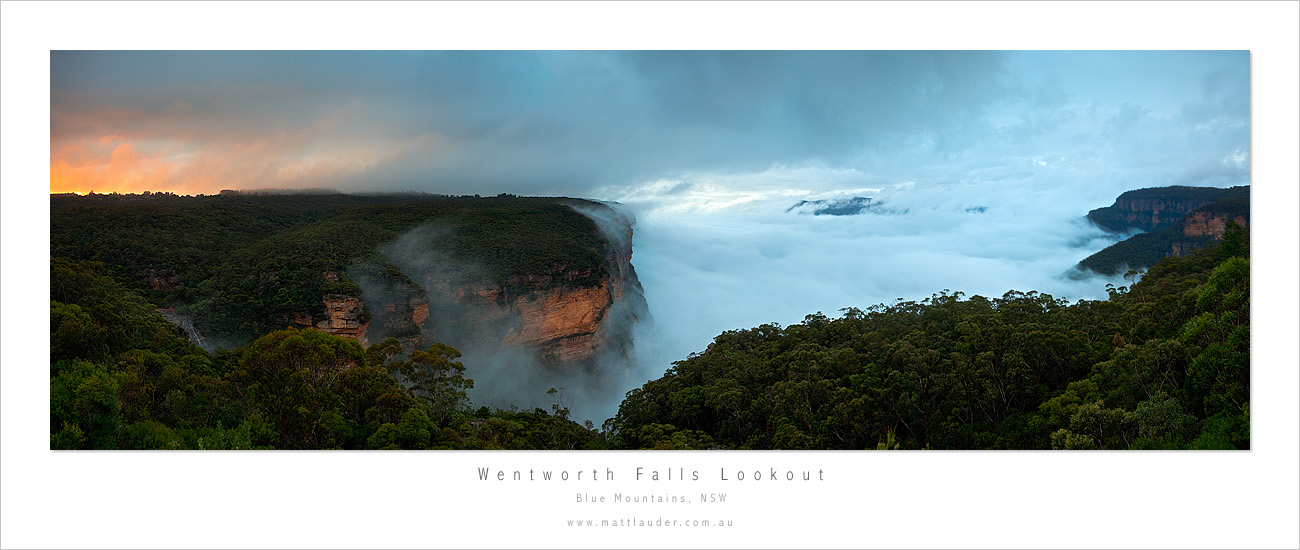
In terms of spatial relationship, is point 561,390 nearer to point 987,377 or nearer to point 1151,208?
point 987,377

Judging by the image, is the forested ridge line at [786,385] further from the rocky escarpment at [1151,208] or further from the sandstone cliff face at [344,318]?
the rocky escarpment at [1151,208]

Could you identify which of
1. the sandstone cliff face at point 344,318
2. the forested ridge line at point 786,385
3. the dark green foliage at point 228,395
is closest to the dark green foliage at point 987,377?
the forested ridge line at point 786,385

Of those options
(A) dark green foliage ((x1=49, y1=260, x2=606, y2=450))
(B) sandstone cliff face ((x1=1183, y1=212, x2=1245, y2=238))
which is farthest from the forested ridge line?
(B) sandstone cliff face ((x1=1183, y1=212, x2=1245, y2=238))

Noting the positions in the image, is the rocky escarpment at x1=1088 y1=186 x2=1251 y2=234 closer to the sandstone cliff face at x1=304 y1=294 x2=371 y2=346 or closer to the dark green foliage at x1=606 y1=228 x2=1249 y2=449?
the dark green foliage at x1=606 y1=228 x2=1249 y2=449
